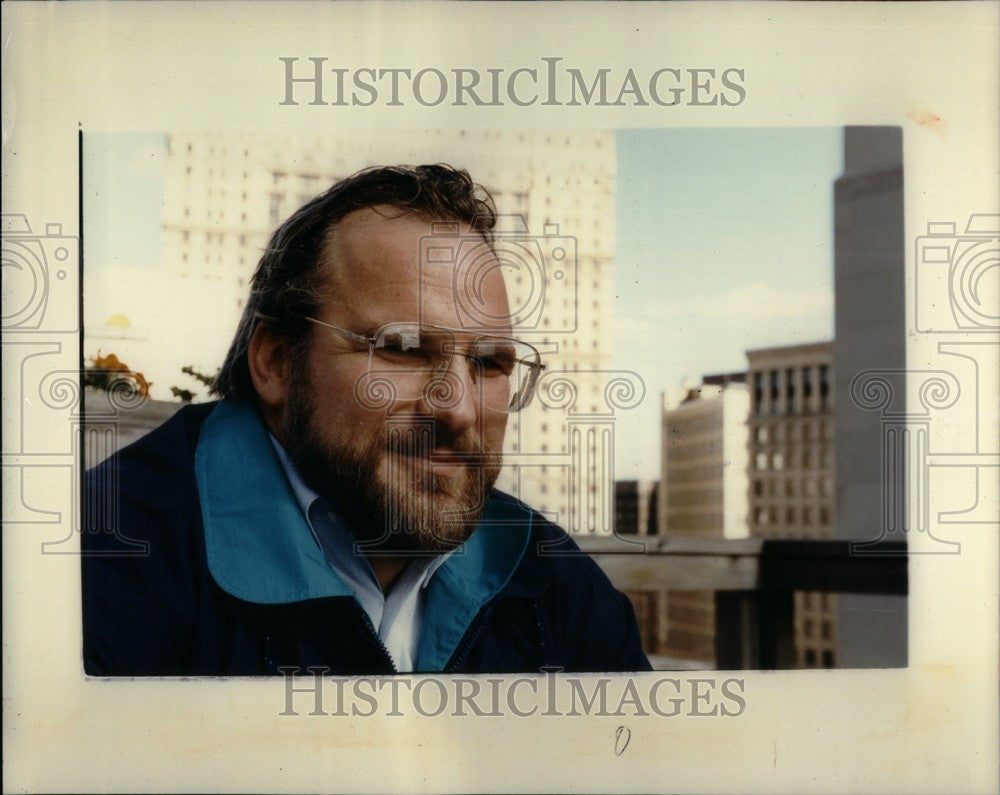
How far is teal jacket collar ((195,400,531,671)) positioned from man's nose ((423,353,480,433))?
0.23 metres

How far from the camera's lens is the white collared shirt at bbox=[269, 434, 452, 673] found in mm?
3459

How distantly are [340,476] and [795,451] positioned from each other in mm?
1197

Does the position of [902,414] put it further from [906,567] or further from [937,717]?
[937,717]

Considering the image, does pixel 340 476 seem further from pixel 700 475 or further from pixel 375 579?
pixel 700 475

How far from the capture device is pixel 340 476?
3.44 metres

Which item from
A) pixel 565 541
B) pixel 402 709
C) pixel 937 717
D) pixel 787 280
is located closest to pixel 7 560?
pixel 402 709

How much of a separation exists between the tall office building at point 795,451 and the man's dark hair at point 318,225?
0.83 metres

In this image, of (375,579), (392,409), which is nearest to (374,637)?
(375,579)

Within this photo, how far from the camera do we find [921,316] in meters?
3.59

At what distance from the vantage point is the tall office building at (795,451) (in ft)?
11.8

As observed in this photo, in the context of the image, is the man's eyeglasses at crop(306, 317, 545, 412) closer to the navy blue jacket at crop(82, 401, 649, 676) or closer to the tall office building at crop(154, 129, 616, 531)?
the tall office building at crop(154, 129, 616, 531)

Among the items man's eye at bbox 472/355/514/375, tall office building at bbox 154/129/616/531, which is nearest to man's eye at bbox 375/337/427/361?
man's eye at bbox 472/355/514/375

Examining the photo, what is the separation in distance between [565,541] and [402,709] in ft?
1.90

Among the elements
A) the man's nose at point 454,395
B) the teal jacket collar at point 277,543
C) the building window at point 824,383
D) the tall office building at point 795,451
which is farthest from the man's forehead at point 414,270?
the building window at point 824,383
